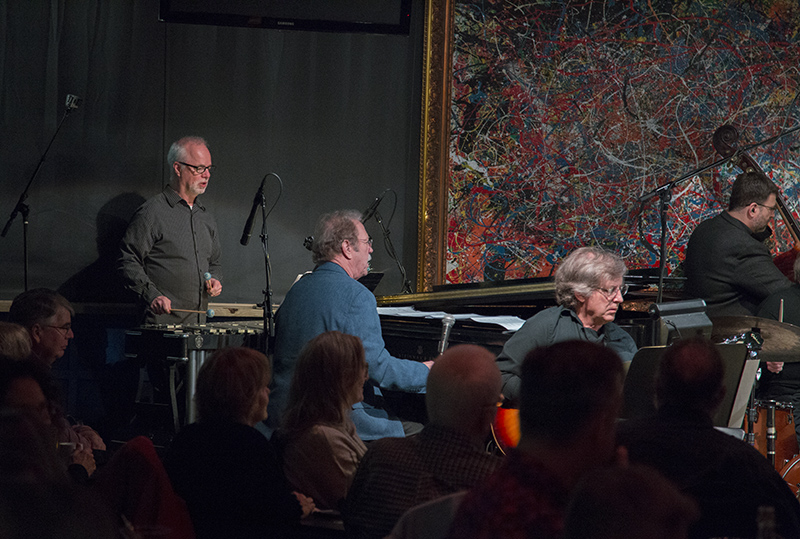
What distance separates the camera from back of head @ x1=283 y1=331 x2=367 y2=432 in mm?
2680

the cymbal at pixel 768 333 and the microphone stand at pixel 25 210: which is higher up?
the microphone stand at pixel 25 210

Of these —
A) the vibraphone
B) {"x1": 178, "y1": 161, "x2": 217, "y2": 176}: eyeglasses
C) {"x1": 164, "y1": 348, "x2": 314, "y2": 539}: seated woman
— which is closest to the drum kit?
the vibraphone

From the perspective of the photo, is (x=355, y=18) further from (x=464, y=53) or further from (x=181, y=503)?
(x=181, y=503)

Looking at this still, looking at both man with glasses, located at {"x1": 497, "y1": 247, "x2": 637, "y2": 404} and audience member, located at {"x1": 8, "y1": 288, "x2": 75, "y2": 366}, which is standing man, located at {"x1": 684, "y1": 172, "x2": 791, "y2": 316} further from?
audience member, located at {"x1": 8, "y1": 288, "x2": 75, "y2": 366}

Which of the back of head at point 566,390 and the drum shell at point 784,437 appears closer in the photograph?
the back of head at point 566,390

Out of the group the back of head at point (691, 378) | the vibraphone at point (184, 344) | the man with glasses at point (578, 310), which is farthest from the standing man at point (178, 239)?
the back of head at point (691, 378)

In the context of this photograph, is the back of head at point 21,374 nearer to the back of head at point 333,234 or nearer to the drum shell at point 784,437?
the back of head at point 333,234

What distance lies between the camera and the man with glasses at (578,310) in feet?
11.4

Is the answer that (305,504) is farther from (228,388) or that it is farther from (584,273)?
(584,273)

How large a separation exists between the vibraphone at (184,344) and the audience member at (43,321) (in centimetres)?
120

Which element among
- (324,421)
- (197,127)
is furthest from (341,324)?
(197,127)

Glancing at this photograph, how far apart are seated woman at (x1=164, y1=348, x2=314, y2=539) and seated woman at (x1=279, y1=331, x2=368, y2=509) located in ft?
0.57

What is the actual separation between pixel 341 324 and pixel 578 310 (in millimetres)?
970

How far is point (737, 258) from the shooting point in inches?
202
